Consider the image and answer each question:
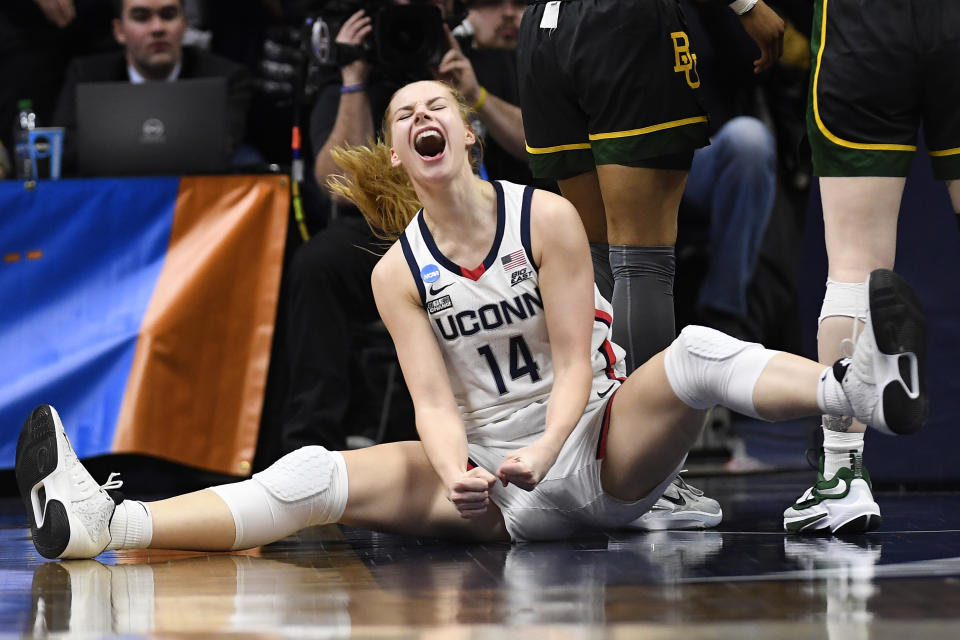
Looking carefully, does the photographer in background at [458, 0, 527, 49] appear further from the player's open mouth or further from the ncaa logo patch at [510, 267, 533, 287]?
the ncaa logo patch at [510, 267, 533, 287]

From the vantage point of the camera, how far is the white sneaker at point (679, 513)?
8.88 feet

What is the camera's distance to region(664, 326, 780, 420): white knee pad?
223 centimetres

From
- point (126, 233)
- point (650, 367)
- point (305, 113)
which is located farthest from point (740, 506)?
point (305, 113)

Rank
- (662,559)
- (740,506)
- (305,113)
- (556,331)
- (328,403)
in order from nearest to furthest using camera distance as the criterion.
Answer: (662,559) → (556,331) → (740,506) → (328,403) → (305,113)

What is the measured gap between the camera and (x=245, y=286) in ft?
12.8

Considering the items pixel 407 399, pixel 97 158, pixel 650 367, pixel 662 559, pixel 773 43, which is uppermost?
pixel 773 43

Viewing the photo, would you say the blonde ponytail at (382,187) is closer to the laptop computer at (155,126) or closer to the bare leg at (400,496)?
the bare leg at (400,496)

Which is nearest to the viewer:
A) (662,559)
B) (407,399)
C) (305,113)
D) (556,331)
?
(662,559)

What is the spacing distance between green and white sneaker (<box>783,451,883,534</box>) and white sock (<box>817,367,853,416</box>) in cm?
45

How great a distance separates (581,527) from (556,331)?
43cm

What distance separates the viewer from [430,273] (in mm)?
2506

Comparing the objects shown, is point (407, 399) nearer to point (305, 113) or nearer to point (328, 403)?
point (328, 403)

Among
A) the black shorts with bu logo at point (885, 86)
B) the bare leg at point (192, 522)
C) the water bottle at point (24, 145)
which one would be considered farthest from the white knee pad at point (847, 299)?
the water bottle at point (24, 145)

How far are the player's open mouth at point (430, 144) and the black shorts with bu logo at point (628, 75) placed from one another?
1.25ft
